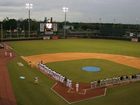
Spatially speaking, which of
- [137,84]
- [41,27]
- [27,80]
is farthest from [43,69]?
[41,27]

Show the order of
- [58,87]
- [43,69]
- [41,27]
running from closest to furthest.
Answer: [58,87], [43,69], [41,27]

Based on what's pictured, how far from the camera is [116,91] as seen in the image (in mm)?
22828

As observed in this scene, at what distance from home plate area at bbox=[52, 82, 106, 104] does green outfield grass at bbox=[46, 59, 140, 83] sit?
9.73 ft

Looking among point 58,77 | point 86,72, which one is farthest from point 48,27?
point 58,77

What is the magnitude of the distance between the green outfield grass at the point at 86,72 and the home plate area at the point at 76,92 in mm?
2966

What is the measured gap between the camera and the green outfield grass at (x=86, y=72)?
28844mm

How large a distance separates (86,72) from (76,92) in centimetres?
857

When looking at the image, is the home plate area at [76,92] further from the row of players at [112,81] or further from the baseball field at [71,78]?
the row of players at [112,81]

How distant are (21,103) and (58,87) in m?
5.27

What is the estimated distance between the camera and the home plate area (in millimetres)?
21156

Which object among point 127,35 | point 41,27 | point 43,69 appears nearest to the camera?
point 43,69

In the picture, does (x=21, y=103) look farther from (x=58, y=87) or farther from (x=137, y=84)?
(x=137, y=84)

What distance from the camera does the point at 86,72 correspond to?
31.1 metres

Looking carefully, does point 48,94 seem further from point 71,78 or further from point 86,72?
point 86,72
